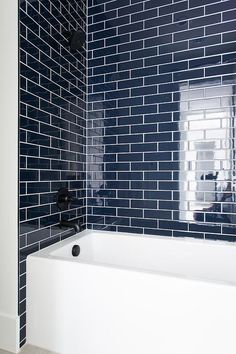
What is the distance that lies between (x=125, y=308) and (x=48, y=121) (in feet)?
4.43

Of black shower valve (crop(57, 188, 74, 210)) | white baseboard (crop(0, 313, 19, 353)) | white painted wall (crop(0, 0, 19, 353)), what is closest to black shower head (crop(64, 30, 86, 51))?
white painted wall (crop(0, 0, 19, 353))

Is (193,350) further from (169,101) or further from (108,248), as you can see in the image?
(169,101)

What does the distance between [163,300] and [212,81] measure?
1630mm

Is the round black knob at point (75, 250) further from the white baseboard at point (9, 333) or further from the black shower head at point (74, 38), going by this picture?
the black shower head at point (74, 38)

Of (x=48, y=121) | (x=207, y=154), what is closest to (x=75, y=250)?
(x=48, y=121)

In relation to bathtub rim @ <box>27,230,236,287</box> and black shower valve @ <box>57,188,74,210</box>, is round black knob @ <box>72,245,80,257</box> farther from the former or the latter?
black shower valve @ <box>57,188,74,210</box>

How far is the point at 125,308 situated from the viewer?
53.9 inches

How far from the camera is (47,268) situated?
157cm

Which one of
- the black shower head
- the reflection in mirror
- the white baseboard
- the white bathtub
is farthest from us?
the black shower head

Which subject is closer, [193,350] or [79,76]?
[193,350]

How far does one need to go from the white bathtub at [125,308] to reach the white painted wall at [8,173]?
0.11m

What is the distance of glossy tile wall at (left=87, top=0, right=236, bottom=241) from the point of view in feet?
6.41

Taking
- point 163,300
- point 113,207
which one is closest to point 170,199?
point 113,207

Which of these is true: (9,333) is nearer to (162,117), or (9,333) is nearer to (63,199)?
(63,199)
